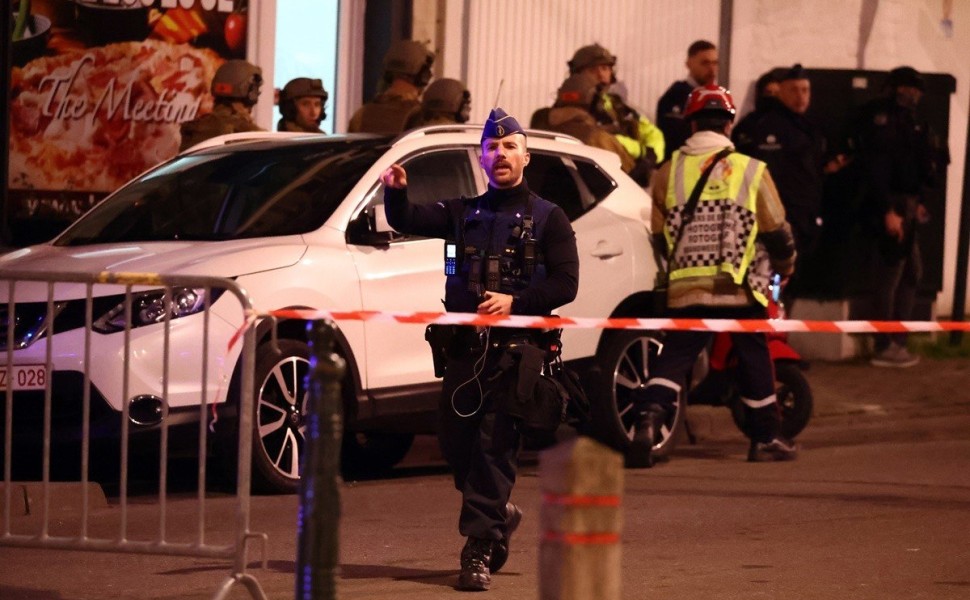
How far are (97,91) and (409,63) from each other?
2.37m

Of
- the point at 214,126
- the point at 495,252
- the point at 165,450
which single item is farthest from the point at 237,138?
the point at 165,450

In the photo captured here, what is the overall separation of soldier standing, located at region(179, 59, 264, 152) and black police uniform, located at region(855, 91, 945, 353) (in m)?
5.29

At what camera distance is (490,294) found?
7.53 metres

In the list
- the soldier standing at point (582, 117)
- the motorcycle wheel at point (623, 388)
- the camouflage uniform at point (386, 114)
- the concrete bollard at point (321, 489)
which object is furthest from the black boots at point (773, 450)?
the concrete bollard at point (321, 489)

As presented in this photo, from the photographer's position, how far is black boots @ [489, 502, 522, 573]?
770cm

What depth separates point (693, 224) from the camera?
11.0 m

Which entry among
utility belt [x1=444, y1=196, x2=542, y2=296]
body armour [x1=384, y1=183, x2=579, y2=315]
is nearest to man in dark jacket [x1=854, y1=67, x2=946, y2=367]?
body armour [x1=384, y1=183, x2=579, y2=315]

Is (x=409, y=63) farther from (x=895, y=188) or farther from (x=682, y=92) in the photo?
(x=895, y=188)

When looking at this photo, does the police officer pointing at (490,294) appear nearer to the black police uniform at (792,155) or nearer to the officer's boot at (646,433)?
the officer's boot at (646,433)

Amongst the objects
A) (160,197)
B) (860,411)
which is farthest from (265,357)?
(860,411)

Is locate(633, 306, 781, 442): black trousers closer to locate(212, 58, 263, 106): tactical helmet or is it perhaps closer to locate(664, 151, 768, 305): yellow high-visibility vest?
locate(664, 151, 768, 305): yellow high-visibility vest

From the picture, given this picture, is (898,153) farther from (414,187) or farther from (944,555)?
(944,555)

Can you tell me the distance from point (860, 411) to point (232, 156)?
5301 millimetres

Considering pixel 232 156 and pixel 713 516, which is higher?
pixel 232 156
